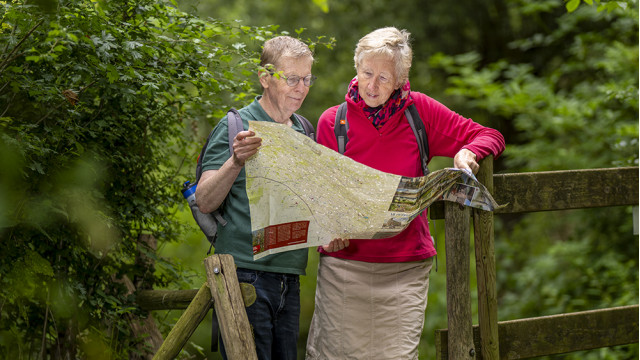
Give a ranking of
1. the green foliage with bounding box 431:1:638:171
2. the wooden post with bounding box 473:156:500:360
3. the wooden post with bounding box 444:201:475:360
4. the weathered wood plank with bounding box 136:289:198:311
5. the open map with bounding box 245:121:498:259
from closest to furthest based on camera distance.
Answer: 1. the open map with bounding box 245:121:498:259
2. the wooden post with bounding box 444:201:475:360
3. the wooden post with bounding box 473:156:500:360
4. the weathered wood plank with bounding box 136:289:198:311
5. the green foliage with bounding box 431:1:638:171

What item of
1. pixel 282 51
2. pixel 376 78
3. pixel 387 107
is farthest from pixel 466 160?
pixel 282 51

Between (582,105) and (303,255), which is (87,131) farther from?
(582,105)

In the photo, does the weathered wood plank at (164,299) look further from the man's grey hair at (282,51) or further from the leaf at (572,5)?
the leaf at (572,5)

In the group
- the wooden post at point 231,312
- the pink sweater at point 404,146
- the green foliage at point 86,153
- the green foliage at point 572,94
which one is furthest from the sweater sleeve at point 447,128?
the green foliage at point 572,94

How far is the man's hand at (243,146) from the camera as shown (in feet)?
7.66

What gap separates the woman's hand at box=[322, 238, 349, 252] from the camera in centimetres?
266

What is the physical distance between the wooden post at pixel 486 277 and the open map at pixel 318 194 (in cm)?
35

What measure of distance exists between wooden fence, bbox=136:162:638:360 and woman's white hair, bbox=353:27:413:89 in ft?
1.98

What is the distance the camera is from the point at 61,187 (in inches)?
119

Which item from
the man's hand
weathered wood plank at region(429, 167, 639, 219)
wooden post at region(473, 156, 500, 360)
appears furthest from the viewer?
weathered wood plank at region(429, 167, 639, 219)

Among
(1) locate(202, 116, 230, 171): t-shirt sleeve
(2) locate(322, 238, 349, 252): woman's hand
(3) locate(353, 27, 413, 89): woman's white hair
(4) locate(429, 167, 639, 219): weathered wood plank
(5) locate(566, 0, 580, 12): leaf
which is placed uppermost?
(5) locate(566, 0, 580, 12): leaf

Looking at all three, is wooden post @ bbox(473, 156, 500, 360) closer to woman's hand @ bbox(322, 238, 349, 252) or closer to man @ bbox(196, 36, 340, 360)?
woman's hand @ bbox(322, 238, 349, 252)

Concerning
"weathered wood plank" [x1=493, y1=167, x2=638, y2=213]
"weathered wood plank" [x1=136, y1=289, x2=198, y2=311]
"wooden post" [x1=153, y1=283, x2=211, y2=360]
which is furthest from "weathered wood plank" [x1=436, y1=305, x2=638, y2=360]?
"weathered wood plank" [x1=136, y1=289, x2=198, y2=311]

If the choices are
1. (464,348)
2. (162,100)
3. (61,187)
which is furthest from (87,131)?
(464,348)
